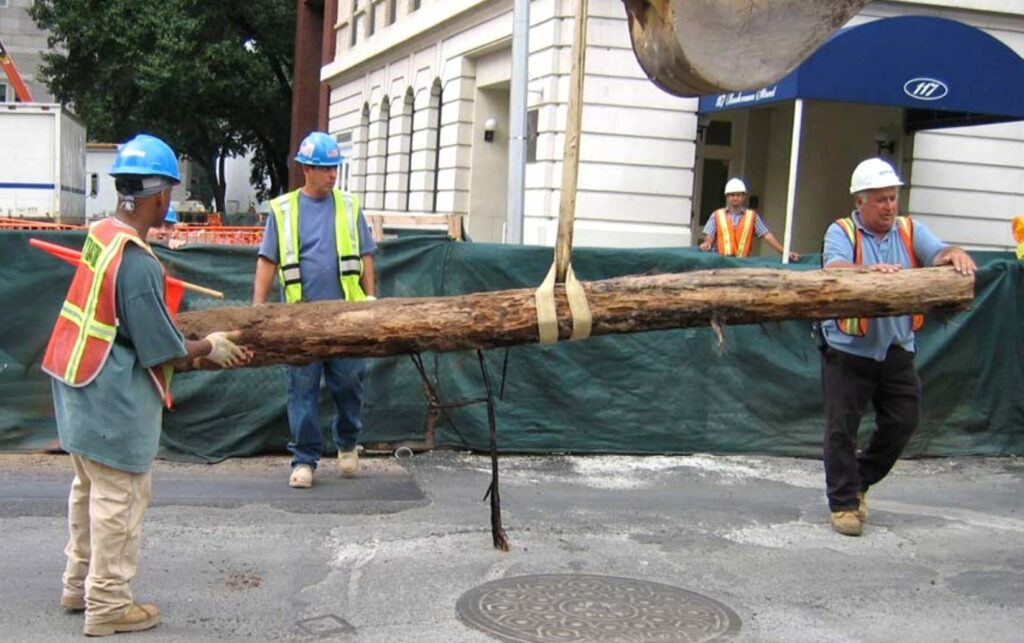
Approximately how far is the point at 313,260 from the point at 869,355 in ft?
10.8

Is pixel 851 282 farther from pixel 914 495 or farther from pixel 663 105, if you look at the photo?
pixel 663 105

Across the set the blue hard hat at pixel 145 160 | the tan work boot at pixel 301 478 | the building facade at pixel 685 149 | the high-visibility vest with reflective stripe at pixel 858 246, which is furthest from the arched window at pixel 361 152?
the blue hard hat at pixel 145 160

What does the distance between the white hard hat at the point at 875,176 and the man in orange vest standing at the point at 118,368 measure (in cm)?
361

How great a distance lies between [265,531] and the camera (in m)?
5.93

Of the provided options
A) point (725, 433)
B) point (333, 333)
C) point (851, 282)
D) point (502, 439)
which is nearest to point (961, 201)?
point (725, 433)

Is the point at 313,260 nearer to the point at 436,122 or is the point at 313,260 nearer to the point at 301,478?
the point at 301,478

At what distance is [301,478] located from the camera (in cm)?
686

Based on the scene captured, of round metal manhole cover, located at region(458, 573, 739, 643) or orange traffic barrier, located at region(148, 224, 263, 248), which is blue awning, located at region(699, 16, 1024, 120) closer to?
orange traffic barrier, located at region(148, 224, 263, 248)

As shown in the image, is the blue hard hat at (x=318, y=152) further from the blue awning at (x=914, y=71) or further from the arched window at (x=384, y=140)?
the arched window at (x=384, y=140)

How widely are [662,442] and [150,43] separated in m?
34.5

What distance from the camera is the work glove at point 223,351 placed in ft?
15.2

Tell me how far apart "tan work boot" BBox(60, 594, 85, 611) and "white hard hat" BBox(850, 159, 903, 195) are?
14.1ft

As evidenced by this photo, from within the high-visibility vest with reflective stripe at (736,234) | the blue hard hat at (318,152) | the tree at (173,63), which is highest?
the tree at (173,63)

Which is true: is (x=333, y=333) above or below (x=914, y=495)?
above
